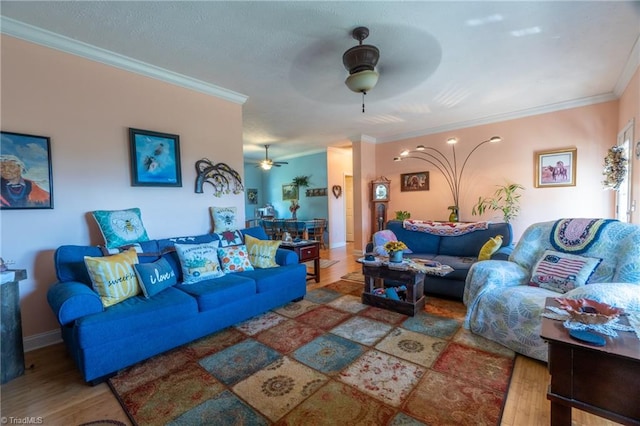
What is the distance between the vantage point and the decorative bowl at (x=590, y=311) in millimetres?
1311

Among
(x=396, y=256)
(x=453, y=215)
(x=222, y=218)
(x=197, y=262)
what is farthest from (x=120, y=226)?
(x=453, y=215)

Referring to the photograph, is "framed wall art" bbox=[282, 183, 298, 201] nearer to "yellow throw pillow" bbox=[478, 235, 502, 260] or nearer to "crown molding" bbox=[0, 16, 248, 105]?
"crown molding" bbox=[0, 16, 248, 105]

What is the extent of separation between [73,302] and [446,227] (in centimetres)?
403

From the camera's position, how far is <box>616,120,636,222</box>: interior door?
306 cm

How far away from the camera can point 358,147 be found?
5.86 meters

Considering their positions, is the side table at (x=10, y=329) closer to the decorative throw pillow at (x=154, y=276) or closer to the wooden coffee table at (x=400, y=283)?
the decorative throw pillow at (x=154, y=276)

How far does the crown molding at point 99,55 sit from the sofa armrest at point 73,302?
79.3 inches

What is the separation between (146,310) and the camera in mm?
1990

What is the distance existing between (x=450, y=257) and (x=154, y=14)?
391cm

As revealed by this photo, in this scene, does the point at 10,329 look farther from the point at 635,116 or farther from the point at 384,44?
the point at 635,116

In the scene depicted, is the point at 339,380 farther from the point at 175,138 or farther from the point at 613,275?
the point at 175,138

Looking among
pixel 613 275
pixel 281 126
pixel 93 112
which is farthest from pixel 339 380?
pixel 281 126

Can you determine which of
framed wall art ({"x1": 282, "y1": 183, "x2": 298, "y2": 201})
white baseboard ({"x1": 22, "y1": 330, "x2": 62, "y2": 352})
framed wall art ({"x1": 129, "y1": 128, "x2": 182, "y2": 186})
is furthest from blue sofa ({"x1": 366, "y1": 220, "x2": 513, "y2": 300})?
framed wall art ({"x1": 282, "y1": 183, "x2": 298, "y2": 201})

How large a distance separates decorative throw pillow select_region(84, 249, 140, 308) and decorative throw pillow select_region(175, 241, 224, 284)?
40cm
